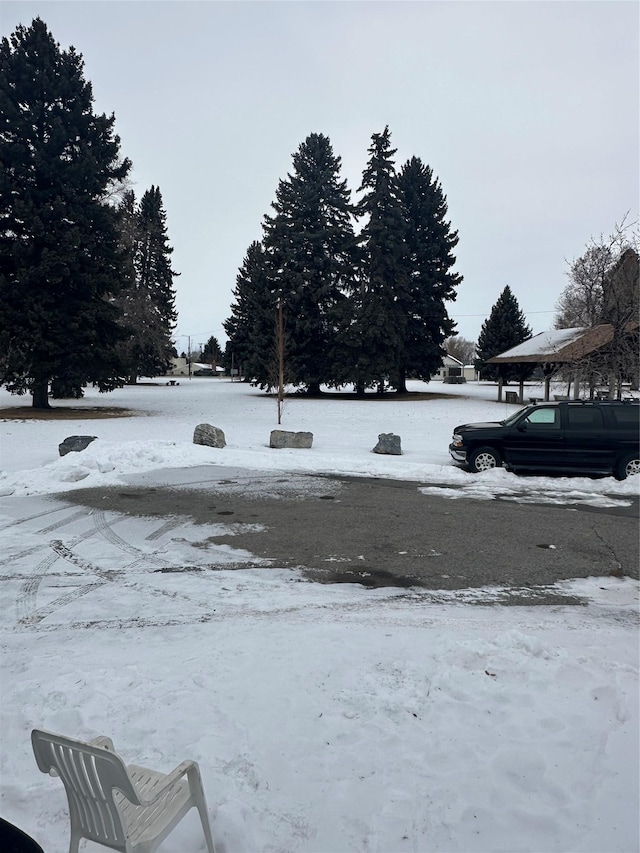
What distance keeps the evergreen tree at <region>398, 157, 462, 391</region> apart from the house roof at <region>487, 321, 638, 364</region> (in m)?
8.18

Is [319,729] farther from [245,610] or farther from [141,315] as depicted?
[141,315]

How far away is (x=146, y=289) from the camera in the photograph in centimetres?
4666

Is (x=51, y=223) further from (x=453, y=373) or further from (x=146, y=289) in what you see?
(x=453, y=373)

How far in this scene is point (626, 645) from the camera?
4.73 m

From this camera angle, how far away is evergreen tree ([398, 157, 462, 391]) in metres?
42.2

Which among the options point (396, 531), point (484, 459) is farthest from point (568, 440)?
point (396, 531)

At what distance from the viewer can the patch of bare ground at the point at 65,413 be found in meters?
25.1

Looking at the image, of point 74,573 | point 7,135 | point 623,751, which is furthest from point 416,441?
point 7,135

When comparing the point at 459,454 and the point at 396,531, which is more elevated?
the point at 459,454

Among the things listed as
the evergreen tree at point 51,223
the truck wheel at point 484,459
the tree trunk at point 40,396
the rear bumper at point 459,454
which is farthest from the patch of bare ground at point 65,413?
the truck wheel at point 484,459

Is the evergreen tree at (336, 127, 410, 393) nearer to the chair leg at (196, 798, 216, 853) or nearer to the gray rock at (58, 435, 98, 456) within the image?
the gray rock at (58, 435, 98, 456)

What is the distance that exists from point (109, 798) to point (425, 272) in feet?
146

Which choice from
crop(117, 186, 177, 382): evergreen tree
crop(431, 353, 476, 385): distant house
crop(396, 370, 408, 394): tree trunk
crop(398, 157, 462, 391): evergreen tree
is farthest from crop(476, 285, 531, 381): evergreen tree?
crop(117, 186, 177, 382): evergreen tree

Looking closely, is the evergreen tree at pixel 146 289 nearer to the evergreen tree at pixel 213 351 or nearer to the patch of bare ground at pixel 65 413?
the patch of bare ground at pixel 65 413
